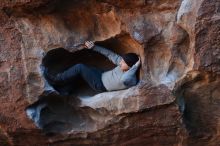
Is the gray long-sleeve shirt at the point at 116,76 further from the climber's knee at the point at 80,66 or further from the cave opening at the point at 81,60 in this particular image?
the climber's knee at the point at 80,66

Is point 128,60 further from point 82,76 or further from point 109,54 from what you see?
point 82,76

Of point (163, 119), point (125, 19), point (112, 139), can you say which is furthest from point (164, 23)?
point (112, 139)

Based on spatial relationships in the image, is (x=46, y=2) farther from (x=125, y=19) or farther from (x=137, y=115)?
(x=137, y=115)


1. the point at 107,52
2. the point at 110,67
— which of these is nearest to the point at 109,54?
the point at 107,52

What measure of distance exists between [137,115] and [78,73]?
2.05 ft

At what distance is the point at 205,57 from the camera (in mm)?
3693

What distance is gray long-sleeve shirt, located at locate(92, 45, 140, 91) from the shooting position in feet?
13.1

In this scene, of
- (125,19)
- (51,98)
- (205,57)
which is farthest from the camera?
(51,98)

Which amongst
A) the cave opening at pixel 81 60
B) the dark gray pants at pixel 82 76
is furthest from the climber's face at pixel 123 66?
the dark gray pants at pixel 82 76

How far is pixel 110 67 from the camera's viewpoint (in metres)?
4.42

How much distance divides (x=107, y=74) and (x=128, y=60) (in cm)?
33

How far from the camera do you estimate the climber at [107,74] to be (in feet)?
13.1

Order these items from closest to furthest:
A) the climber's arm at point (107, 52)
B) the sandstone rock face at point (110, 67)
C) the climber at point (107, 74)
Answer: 1. the sandstone rock face at point (110, 67)
2. the climber at point (107, 74)
3. the climber's arm at point (107, 52)

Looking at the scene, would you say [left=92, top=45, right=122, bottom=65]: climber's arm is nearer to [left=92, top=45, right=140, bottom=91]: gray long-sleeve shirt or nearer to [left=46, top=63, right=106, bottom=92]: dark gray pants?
[left=92, top=45, right=140, bottom=91]: gray long-sleeve shirt
